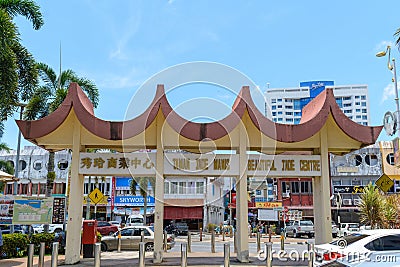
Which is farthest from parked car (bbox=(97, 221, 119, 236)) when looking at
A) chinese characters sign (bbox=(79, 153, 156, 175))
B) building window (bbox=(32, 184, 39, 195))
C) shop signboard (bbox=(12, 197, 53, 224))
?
building window (bbox=(32, 184, 39, 195))

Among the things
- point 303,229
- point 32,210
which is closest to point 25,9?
point 32,210

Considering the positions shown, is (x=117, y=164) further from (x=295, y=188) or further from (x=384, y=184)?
(x=295, y=188)

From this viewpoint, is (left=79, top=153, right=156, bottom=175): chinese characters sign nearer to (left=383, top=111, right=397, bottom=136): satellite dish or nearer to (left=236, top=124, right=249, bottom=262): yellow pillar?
(left=236, top=124, right=249, bottom=262): yellow pillar

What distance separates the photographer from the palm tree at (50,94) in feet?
71.5

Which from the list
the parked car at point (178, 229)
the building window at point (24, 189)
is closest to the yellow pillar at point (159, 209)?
the parked car at point (178, 229)

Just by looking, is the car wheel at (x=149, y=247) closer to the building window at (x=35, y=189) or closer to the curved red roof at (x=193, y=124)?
the curved red roof at (x=193, y=124)

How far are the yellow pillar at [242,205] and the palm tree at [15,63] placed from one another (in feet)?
27.9

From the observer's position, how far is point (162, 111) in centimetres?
1366

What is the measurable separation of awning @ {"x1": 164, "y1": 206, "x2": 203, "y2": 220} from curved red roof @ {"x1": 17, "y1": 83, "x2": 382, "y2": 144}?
3476 cm

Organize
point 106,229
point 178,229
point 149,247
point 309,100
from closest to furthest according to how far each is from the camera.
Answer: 1. point 149,247
2. point 106,229
3. point 178,229
4. point 309,100

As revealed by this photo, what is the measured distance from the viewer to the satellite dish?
19641mm

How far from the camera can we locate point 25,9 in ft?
57.4

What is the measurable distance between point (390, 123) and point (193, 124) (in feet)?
37.1

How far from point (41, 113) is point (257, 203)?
3234 centimetres
